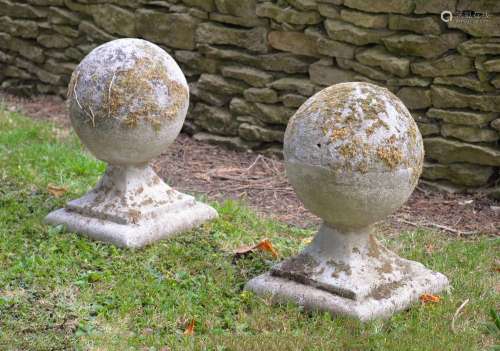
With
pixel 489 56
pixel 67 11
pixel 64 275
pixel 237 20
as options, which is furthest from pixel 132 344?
pixel 67 11

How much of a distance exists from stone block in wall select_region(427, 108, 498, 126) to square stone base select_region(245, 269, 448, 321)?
76.1 inches

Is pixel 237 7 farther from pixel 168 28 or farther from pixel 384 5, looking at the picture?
pixel 384 5

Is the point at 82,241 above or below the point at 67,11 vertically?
below

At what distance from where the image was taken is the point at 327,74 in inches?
290

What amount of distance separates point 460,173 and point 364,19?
151cm

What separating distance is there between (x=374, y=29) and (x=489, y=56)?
3.35 ft

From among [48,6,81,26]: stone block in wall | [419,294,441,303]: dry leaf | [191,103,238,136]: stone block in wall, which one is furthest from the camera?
[48,6,81,26]: stone block in wall

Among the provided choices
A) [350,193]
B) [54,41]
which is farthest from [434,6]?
[54,41]

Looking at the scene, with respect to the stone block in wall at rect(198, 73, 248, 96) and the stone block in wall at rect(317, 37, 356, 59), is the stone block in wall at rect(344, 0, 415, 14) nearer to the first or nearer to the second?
the stone block in wall at rect(317, 37, 356, 59)

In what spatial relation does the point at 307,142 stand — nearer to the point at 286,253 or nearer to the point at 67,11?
the point at 286,253

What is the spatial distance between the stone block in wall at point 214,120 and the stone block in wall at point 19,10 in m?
2.54

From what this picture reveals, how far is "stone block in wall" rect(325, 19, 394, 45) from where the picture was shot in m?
6.96

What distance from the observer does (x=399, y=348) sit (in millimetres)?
4223

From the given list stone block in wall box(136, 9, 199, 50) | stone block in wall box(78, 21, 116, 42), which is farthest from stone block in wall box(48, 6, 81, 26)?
stone block in wall box(136, 9, 199, 50)
